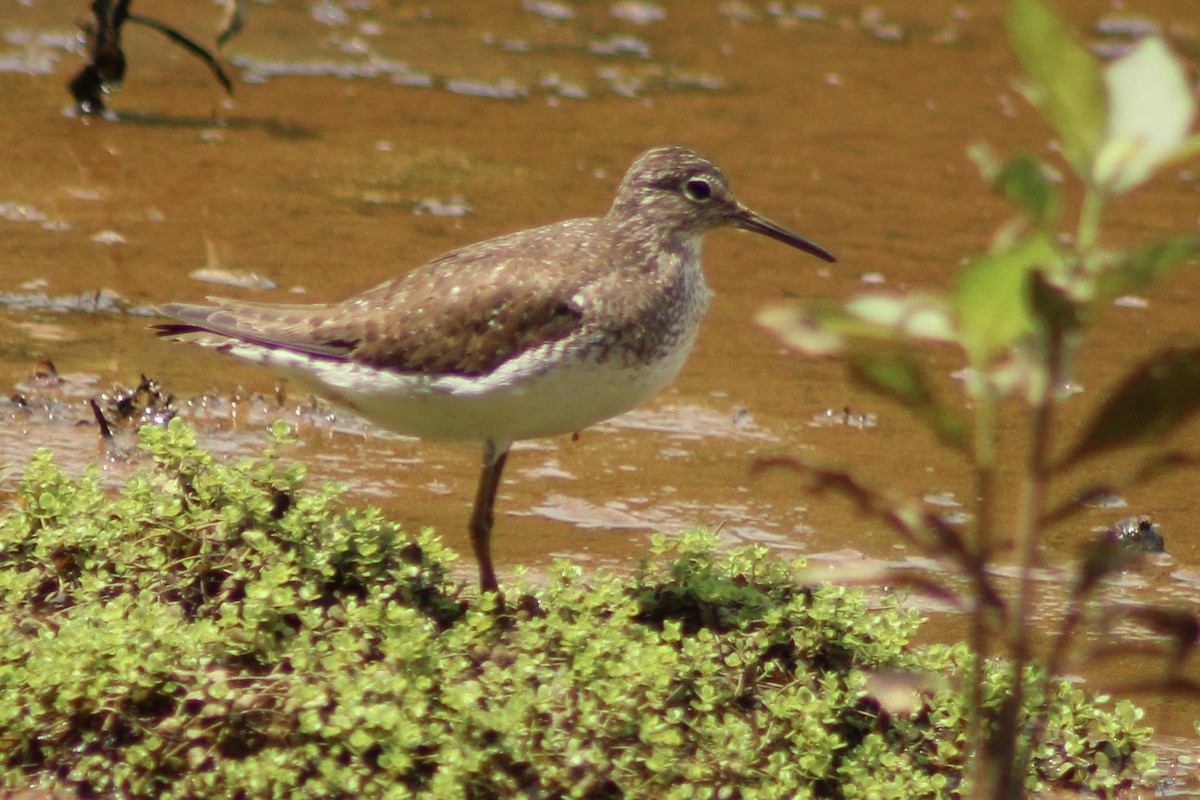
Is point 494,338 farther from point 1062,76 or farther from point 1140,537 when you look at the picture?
point 1062,76

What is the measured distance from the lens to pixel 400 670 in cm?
424

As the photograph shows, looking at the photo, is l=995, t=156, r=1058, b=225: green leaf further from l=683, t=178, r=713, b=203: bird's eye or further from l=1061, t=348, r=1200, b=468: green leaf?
l=683, t=178, r=713, b=203: bird's eye

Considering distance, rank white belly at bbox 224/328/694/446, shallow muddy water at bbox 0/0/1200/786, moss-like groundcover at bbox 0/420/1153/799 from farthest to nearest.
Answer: shallow muddy water at bbox 0/0/1200/786 → white belly at bbox 224/328/694/446 → moss-like groundcover at bbox 0/420/1153/799

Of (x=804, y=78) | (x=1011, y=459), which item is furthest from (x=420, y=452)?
(x=804, y=78)

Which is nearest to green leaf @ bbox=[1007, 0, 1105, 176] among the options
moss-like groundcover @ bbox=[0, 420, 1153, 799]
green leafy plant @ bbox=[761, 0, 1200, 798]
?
green leafy plant @ bbox=[761, 0, 1200, 798]

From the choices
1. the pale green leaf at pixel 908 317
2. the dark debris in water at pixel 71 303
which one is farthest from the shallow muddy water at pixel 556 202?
the pale green leaf at pixel 908 317

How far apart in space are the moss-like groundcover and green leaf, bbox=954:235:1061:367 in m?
2.10

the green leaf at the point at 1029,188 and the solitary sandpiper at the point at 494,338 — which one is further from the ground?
the green leaf at the point at 1029,188

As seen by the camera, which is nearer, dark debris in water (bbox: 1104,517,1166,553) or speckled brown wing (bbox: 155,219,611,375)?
speckled brown wing (bbox: 155,219,611,375)

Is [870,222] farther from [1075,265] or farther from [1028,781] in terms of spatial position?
[1075,265]

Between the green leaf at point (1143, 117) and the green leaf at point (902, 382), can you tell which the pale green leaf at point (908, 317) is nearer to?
the green leaf at point (902, 382)

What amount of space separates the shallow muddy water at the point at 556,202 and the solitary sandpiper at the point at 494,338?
70 cm

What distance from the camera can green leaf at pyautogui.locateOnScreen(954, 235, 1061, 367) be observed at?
7.27 ft

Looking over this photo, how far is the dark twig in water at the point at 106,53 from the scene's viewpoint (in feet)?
32.1
